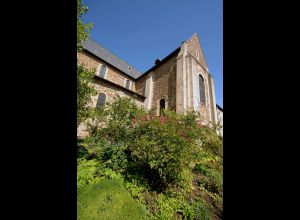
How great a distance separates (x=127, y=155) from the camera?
7.13m

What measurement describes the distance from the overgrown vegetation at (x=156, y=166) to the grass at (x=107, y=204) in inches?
9.8

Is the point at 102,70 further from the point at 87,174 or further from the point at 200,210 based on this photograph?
the point at 200,210

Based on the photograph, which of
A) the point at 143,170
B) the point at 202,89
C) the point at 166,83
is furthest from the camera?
the point at 202,89

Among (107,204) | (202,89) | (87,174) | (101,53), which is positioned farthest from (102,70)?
(107,204)

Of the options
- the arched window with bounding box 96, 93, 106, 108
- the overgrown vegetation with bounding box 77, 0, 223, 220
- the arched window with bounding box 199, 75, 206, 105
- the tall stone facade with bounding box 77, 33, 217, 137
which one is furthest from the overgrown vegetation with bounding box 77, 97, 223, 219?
the arched window with bounding box 199, 75, 206, 105

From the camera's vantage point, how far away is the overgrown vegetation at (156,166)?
16.6 ft

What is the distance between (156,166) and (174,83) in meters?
12.5

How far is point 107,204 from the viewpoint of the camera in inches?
177

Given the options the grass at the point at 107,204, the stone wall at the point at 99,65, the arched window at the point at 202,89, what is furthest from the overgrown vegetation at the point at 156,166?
the stone wall at the point at 99,65

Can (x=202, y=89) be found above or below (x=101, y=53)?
below
